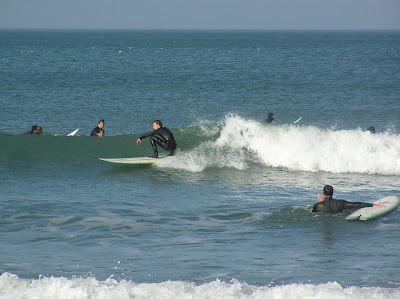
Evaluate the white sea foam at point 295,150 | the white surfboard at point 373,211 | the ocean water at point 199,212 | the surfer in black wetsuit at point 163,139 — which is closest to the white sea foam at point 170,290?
the ocean water at point 199,212

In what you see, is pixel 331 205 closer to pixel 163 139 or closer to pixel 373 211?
pixel 373 211

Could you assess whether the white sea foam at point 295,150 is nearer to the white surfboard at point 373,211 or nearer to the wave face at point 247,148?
the wave face at point 247,148

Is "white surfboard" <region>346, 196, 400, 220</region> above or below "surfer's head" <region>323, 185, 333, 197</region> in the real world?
below

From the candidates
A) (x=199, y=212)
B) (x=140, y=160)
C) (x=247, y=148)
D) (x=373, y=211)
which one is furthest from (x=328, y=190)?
(x=247, y=148)

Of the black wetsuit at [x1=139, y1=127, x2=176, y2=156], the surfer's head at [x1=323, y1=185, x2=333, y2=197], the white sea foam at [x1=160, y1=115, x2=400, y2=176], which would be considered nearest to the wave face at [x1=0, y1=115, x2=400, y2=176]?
the white sea foam at [x1=160, y1=115, x2=400, y2=176]

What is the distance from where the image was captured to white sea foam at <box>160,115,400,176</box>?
19.6 metres

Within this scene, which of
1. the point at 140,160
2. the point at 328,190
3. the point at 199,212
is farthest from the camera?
the point at 140,160

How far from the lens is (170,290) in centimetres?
867

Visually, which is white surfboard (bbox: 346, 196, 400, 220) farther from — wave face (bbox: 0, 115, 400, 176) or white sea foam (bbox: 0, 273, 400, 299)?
wave face (bbox: 0, 115, 400, 176)

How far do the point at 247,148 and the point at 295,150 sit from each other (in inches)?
76.3

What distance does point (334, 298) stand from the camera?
831 cm

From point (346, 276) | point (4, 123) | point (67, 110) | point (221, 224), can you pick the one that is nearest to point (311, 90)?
point (67, 110)

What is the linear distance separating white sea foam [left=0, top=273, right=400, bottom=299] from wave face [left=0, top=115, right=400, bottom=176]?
421 inches

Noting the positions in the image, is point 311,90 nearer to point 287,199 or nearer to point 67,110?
point 67,110
